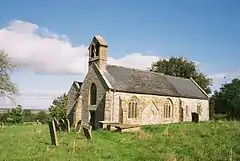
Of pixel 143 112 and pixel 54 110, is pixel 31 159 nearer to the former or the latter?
pixel 143 112

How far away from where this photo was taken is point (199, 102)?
54.3m

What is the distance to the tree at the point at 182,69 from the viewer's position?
74.6 metres

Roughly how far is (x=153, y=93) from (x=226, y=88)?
5307 cm

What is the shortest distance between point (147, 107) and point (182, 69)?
3678 centimetres

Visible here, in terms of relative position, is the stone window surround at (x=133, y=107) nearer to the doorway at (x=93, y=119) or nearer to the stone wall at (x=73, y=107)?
the doorway at (x=93, y=119)

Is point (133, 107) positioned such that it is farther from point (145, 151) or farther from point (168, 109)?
point (145, 151)

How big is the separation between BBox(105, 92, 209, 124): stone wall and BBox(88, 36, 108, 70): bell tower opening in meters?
5.32

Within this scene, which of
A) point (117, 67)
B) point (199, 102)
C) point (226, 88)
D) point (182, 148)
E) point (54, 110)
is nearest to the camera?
point (182, 148)

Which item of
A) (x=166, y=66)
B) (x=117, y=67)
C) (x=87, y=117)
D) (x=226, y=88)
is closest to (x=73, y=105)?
(x=87, y=117)

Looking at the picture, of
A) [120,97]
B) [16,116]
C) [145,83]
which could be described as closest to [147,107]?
[145,83]

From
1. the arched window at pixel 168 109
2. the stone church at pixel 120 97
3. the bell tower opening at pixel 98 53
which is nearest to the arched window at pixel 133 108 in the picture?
the stone church at pixel 120 97

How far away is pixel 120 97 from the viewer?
39.6 m

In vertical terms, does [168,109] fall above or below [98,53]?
below

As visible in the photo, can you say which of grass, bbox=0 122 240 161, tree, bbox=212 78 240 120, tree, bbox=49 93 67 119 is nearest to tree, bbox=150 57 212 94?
tree, bbox=212 78 240 120
